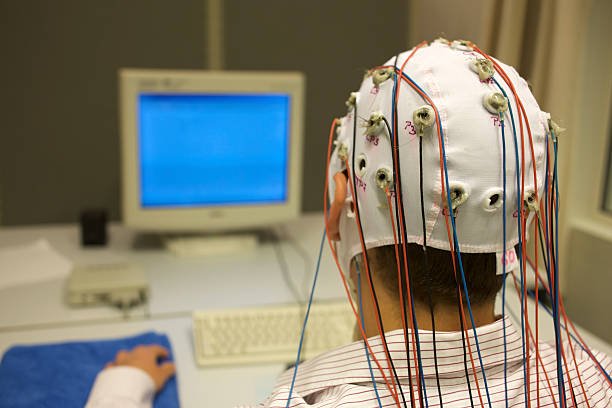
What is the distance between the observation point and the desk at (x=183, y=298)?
3.43 feet

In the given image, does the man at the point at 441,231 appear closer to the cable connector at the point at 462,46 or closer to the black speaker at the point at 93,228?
the cable connector at the point at 462,46

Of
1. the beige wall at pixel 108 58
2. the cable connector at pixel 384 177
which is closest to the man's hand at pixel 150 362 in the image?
the cable connector at pixel 384 177

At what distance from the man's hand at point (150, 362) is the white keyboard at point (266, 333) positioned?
71 mm

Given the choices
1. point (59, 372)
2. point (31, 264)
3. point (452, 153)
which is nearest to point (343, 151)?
point (452, 153)

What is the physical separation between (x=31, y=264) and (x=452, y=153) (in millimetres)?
1287

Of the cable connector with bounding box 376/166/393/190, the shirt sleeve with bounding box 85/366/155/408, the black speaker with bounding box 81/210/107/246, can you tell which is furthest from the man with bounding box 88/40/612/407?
the black speaker with bounding box 81/210/107/246

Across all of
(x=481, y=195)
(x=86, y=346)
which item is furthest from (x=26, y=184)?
(x=481, y=195)

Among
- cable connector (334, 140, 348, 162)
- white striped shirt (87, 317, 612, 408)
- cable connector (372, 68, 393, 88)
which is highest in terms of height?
cable connector (372, 68, 393, 88)

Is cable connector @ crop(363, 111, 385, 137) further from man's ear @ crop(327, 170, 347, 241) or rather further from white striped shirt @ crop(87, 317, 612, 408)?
white striped shirt @ crop(87, 317, 612, 408)

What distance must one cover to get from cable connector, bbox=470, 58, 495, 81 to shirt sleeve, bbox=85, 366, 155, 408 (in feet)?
2.29

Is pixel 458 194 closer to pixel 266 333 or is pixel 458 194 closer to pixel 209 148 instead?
pixel 266 333

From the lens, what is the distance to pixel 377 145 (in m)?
0.67

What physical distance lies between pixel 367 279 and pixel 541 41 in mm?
870

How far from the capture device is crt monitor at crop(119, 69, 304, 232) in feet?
5.03
